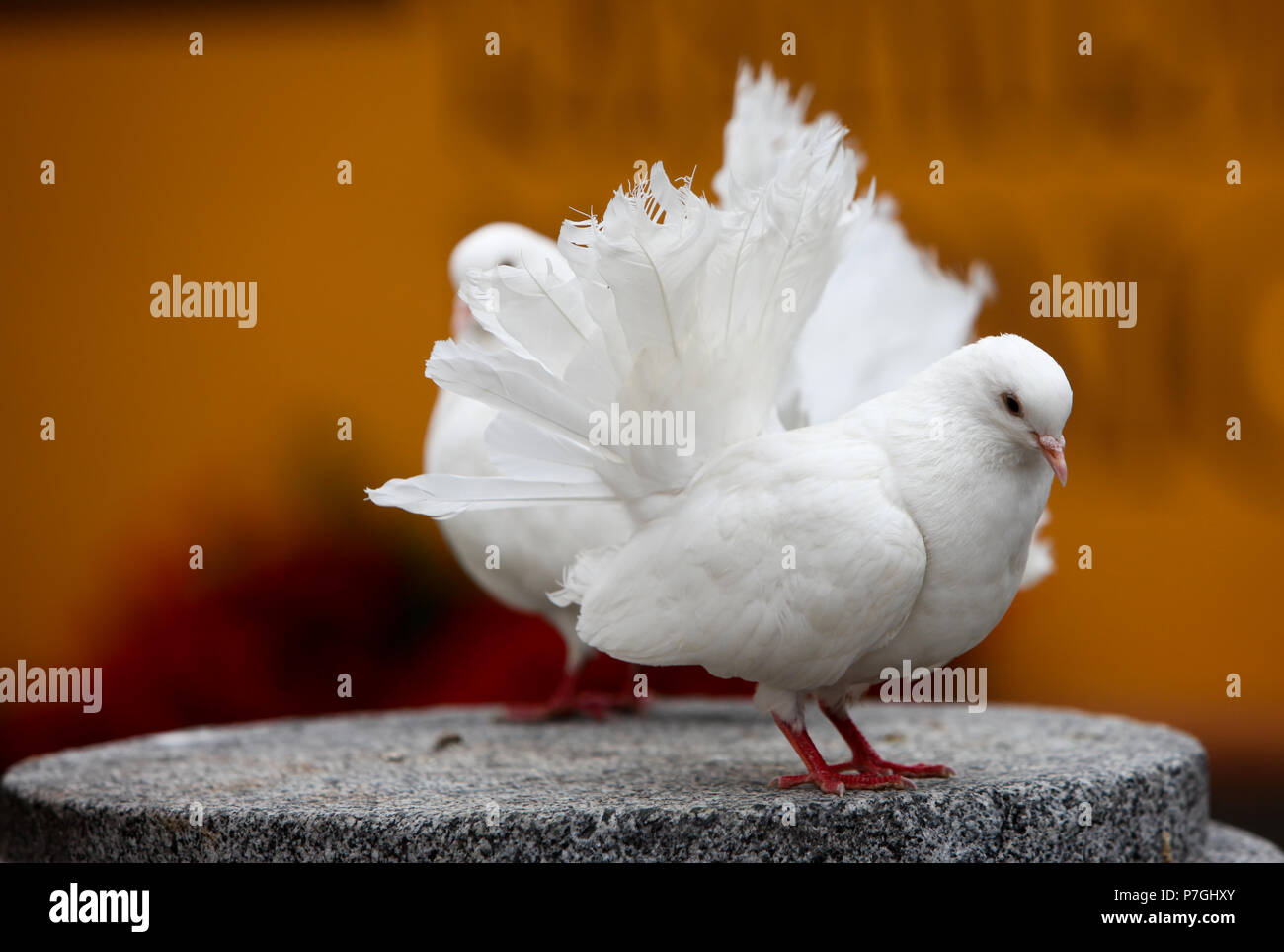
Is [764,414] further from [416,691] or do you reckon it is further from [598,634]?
[416,691]

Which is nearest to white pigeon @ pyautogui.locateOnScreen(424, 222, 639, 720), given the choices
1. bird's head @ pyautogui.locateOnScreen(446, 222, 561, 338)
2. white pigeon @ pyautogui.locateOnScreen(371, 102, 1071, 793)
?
bird's head @ pyautogui.locateOnScreen(446, 222, 561, 338)

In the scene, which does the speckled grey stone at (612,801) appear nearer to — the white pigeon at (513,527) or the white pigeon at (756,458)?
the white pigeon at (756,458)

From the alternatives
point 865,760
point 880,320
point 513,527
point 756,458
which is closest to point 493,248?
point 513,527

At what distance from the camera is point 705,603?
9.90 feet

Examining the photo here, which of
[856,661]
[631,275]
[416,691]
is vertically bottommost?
[416,691]

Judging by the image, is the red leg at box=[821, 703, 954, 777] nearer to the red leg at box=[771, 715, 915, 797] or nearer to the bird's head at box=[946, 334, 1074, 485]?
the red leg at box=[771, 715, 915, 797]

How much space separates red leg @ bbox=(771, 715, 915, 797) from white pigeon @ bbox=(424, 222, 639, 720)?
1.24 metres

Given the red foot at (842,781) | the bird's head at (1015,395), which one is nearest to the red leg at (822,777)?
the red foot at (842,781)

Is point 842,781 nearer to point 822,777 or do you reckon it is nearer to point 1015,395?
point 822,777

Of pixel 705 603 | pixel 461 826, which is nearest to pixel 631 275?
pixel 705 603

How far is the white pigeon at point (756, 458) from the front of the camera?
2910 mm

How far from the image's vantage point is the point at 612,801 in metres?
2.99

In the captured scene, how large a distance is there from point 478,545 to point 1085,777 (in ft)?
7.11
